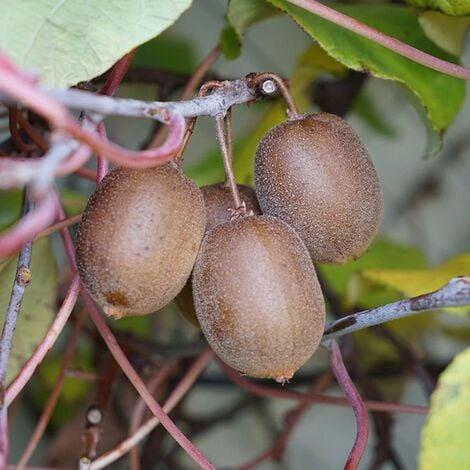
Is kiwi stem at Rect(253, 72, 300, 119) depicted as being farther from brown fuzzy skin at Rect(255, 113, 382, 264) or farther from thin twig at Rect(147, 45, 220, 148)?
thin twig at Rect(147, 45, 220, 148)

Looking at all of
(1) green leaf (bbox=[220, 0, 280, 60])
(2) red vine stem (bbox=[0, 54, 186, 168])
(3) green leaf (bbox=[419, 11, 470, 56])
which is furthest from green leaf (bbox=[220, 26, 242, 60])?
(2) red vine stem (bbox=[0, 54, 186, 168])

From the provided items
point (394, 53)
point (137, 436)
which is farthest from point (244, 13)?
point (137, 436)

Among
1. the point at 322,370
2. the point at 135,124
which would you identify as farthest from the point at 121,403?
the point at 135,124

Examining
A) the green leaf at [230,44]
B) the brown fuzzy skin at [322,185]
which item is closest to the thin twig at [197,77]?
the green leaf at [230,44]

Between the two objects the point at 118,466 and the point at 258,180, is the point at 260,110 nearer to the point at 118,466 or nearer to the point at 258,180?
the point at 118,466

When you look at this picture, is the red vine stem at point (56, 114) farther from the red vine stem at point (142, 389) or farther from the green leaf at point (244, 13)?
the green leaf at point (244, 13)

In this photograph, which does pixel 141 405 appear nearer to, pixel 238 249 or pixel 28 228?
pixel 238 249
